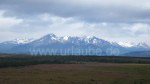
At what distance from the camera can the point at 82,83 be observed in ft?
166

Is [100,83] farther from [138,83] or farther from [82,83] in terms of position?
[138,83]

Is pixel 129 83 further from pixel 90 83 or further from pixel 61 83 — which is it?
pixel 61 83

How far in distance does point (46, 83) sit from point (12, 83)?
540 centimetres

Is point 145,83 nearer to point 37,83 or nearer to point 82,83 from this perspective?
point 82,83

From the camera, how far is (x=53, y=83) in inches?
1980

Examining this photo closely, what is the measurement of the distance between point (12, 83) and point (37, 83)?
13.0 feet

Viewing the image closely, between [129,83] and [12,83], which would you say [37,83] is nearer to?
[12,83]

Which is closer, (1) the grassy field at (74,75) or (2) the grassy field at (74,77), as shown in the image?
(2) the grassy field at (74,77)

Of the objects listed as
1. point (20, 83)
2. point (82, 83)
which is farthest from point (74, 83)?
point (20, 83)

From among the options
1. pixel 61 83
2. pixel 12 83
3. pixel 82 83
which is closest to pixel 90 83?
pixel 82 83

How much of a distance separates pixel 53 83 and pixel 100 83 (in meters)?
7.66

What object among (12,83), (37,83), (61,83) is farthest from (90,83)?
(12,83)

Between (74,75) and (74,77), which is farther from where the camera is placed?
(74,75)

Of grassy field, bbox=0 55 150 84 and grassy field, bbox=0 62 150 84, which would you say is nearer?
grassy field, bbox=0 62 150 84
